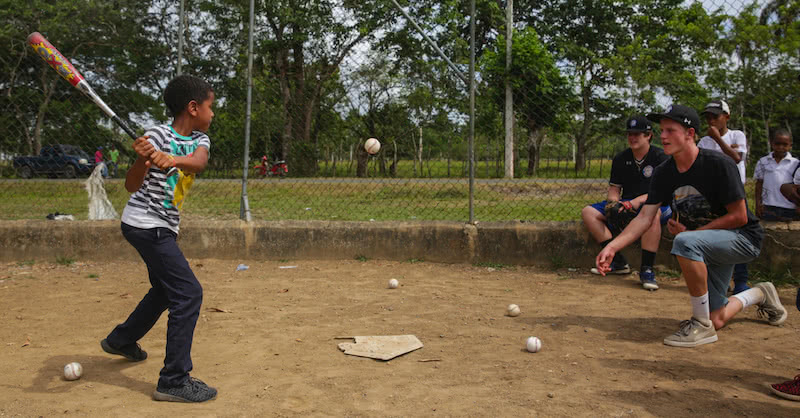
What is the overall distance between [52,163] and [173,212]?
5.34 metres

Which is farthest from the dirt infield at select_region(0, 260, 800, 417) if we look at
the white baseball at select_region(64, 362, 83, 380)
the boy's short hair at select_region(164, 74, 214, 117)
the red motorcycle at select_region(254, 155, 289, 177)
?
the boy's short hair at select_region(164, 74, 214, 117)

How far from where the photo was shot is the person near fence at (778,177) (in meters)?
5.82

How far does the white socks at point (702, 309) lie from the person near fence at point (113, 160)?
248 inches

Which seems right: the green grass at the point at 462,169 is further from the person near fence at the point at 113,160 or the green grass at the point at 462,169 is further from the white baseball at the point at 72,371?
the white baseball at the point at 72,371

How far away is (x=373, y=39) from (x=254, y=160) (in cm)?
200

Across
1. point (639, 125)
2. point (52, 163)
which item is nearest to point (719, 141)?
point (639, 125)

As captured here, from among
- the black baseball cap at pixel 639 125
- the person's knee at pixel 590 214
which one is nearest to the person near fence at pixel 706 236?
the black baseball cap at pixel 639 125

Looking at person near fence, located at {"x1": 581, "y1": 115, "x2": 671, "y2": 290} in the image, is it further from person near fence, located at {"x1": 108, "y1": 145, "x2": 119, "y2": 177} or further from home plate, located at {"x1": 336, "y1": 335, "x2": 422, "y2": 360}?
person near fence, located at {"x1": 108, "y1": 145, "x2": 119, "y2": 177}

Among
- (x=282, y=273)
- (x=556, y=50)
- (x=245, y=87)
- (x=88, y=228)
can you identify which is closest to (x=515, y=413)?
(x=282, y=273)

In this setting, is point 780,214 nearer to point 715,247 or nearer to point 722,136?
point 722,136

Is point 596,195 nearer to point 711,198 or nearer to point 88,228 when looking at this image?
point 711,198

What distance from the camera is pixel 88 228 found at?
23.1ft

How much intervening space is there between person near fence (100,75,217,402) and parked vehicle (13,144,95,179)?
189 inches

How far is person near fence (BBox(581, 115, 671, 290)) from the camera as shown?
5.88 meters
